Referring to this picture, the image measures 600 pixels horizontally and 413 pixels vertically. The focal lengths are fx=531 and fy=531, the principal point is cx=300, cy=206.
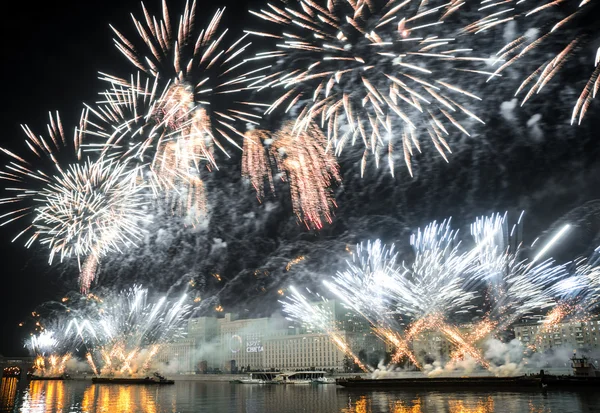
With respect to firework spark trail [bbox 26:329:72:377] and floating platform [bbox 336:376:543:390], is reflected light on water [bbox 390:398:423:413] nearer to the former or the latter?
floating platform [bbox 336:376:543:390]

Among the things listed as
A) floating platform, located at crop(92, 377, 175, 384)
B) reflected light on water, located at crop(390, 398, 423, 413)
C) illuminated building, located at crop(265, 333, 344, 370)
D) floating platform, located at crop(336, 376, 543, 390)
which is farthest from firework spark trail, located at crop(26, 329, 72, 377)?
reflected light on water, located at crop(390, 398, 423, 413)

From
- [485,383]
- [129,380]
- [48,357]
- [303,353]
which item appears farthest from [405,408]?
[48,357]

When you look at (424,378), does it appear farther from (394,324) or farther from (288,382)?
(288,382)

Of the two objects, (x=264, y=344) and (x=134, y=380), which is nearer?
(x=134, y=380)

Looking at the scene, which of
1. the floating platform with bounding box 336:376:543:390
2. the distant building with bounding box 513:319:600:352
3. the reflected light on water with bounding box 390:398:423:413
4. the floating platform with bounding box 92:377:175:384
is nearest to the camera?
the reflected light on water with bounding box 390:398:423:413

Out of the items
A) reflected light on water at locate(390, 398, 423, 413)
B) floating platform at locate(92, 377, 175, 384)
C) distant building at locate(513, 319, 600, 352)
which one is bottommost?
floating platform at locate(92, 377, 175, 384)

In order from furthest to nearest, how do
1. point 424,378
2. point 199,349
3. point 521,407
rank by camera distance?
1. point 199,349
2. point 424,378
3. point 521,407

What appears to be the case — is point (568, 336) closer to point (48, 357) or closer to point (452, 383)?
point (452, 383)

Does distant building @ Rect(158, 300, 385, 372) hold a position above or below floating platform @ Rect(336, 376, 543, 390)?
above

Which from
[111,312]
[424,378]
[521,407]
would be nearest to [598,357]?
[424,378]

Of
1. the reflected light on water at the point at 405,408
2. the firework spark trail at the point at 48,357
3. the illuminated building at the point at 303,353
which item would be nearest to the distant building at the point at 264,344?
the illuminated building at the point at 303,353

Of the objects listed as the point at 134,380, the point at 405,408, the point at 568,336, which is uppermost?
the point at 568,336
